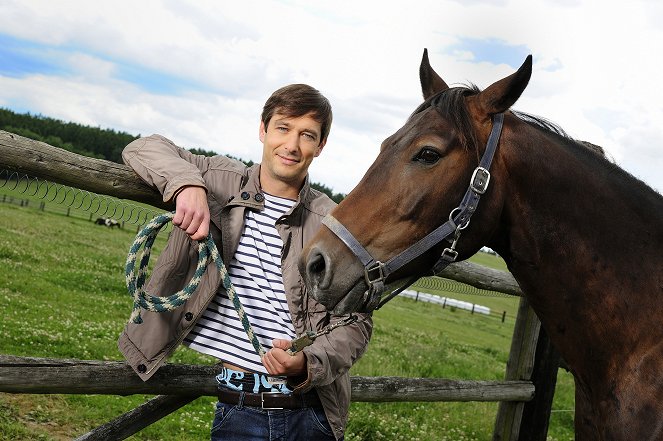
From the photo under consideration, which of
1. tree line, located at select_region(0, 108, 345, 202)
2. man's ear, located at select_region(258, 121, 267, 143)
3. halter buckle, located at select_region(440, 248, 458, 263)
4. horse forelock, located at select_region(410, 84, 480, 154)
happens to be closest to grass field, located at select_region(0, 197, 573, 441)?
man's ear, located at select_region(258, 121, 267, 143)

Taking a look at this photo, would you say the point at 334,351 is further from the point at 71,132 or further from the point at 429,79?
the point at 71,132

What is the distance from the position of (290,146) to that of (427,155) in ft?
2.06

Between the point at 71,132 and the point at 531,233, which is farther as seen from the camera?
the point at 71,132

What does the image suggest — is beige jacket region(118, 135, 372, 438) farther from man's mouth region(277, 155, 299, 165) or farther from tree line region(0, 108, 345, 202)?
tree line region(0, 108, 345, 202)

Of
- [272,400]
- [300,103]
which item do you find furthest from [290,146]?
[272,400]

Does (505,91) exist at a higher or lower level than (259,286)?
higher

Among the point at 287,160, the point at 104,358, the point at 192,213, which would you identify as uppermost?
the point at 287,160

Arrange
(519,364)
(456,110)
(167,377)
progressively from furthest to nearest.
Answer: (519,364)
(167,377)
(456,110)

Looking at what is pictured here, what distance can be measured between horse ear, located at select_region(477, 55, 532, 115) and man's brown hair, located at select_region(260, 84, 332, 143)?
27.8 inches

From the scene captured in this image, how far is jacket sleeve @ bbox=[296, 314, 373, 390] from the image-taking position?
2.55m

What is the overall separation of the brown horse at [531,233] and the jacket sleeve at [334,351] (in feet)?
0.70

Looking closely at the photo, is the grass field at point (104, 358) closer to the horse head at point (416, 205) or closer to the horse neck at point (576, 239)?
the horse head at point (416, 205)

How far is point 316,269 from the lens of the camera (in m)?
2.46

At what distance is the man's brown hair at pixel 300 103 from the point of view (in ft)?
9.27
